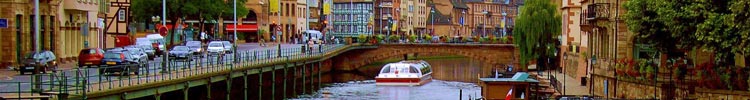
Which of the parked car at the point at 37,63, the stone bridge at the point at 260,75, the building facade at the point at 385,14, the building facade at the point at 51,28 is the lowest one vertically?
the stone bridge at the point at 260,75

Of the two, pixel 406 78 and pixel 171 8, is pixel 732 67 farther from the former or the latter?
pixel 171 8

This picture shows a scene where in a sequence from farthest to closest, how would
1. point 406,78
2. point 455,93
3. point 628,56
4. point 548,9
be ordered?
1. point 548,9
2. point 406,78
3. point 455,93
4. point 628,56

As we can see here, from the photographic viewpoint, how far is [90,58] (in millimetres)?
68500

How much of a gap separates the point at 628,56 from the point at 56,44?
108ft

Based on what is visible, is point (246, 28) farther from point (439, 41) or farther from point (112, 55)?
point (112, 55)

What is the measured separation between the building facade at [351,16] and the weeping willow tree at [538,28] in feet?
304

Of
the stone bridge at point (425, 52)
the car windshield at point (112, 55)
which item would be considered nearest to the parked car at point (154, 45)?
the stone bridge at point (425, 52)

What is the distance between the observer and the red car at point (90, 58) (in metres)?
67.8

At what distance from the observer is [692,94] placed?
4788 centimetres

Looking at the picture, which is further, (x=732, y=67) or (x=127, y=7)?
(x=127, y=7)

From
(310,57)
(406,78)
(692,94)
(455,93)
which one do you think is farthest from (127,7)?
(692,94)

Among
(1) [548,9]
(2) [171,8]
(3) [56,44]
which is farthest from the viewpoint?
(2) [171,8]

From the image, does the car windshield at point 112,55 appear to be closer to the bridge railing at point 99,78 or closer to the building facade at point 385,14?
the bridge railing at point 99,78

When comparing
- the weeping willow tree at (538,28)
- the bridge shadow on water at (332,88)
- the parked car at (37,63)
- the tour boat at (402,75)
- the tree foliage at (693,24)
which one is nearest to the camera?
the tree foliage at (693,24)
